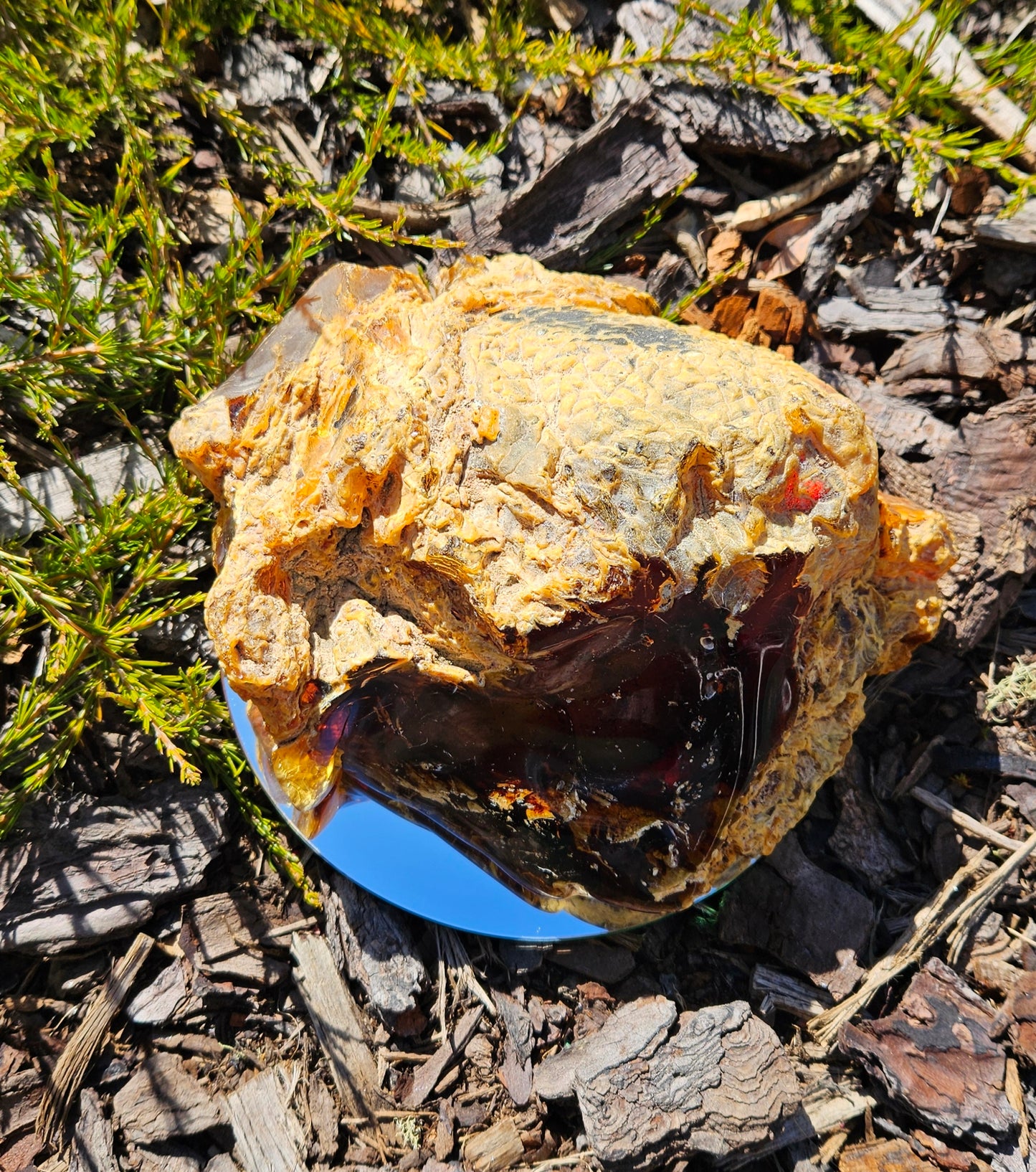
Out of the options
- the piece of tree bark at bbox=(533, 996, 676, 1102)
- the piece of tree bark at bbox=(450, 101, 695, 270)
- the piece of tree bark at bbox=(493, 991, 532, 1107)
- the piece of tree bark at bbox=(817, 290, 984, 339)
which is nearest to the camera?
the piece of tree bark at bbox=(533, 996, 676, 1102)

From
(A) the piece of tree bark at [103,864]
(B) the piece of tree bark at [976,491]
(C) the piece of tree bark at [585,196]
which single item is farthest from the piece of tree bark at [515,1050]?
(C) the piece of tree bark at [585,196]

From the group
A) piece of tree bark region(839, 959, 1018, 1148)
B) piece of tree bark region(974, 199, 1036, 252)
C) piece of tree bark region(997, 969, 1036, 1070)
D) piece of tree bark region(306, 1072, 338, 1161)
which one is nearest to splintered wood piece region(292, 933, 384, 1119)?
piece of tree bark region(306, 1072, 338, 1161)

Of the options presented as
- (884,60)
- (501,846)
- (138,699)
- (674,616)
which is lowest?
(501,846)

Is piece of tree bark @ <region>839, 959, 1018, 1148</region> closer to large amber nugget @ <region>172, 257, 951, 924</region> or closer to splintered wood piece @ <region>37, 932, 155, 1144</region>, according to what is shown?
large amber nugget @ <region>172, 257, 951, 924</region>

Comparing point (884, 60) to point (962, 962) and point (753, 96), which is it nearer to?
point (753, 96)

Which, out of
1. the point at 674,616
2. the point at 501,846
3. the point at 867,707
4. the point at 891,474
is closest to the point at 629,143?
the point at 891,474

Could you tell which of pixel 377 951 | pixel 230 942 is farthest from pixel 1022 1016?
pixel 230 942

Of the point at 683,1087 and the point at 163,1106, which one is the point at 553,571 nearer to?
the point at 683,1087
